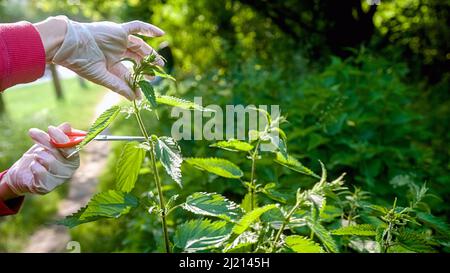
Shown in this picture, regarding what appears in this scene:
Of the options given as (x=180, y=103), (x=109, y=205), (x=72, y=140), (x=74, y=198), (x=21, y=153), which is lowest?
(x=74, y=198)

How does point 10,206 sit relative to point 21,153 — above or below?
above

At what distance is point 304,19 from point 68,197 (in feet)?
10.7

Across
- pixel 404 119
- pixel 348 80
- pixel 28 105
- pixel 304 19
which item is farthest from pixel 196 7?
pixel 28 105

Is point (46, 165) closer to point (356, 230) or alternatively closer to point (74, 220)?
point (74, 220)

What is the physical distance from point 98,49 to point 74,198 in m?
4.31

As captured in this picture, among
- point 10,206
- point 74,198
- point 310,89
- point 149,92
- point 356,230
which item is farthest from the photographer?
point 74,198

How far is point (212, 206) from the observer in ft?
4.33

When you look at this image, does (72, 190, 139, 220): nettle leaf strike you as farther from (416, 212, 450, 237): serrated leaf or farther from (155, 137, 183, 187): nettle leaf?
(416, 212, 450, 237): serrated leaf

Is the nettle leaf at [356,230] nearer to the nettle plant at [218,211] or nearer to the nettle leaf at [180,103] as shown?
the nettle plant at [218,211]

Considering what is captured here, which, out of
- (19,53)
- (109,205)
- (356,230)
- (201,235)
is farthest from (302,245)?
(19,53)

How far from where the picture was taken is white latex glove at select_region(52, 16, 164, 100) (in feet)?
4.80

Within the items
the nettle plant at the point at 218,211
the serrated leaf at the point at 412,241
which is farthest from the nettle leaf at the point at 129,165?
the serrated leaf at the point at 412,241

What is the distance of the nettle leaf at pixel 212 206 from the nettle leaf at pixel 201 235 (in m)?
0.05

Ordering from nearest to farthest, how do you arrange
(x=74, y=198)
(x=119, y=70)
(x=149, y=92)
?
(x=149, y=92) → (x=119, y=70) → (x=74, y=198)
